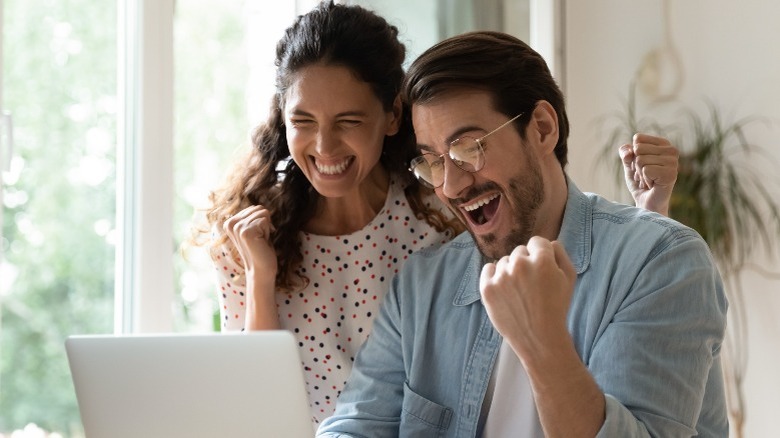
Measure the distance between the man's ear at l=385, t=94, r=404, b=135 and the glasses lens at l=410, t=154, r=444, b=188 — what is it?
0.34 m

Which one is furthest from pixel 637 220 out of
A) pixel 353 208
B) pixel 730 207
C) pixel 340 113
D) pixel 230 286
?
pixel 730 207

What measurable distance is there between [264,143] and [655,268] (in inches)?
38.7

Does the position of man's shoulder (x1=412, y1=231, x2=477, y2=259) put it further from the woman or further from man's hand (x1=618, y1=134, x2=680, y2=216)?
man's hand (x1=618, y1=134, x2=680, y2=216)

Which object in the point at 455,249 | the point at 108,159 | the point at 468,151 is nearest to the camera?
the point at 468,151

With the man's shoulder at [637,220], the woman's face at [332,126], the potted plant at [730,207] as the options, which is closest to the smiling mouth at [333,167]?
the woman's face at [332,126]

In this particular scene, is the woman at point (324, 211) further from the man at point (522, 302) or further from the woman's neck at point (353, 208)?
the man at point (522, 302)

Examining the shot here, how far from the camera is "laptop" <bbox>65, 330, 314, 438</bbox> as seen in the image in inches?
45.5

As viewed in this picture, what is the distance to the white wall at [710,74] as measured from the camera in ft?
11.1

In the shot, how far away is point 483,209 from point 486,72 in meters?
0.22

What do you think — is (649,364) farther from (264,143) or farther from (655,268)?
(264,143)

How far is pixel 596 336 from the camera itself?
1489 millimetres

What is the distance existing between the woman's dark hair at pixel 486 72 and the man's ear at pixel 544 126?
0.04 feet

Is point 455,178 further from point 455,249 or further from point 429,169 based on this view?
point 455,249

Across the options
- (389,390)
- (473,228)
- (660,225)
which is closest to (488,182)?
(473,228)
